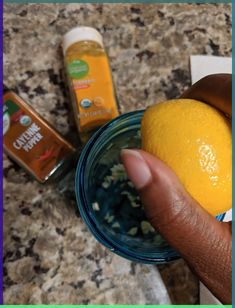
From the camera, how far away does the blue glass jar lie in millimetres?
508

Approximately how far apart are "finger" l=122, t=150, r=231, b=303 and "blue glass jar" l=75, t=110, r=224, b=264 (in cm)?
9

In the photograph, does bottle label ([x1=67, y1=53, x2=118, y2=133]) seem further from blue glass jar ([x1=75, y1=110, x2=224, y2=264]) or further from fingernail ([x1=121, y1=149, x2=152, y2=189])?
fingernail ([x1=121, y1=149, x2=152, y2=189])

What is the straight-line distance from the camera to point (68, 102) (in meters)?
0.62

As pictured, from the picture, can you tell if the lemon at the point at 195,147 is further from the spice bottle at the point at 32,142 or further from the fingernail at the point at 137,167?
the spice bottle at the point at 32,142

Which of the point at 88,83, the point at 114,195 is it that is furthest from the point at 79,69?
the point at 114,195

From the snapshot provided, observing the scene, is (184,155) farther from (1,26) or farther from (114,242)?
(1,26)

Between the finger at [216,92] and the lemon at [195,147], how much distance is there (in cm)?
2

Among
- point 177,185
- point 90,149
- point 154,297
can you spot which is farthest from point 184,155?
point 154,297

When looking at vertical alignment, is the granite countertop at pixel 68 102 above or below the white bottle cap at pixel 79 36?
below

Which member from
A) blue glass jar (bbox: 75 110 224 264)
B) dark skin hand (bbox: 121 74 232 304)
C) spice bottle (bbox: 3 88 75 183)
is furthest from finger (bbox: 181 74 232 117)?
spice bottle (bbox: 3 88 75 183)

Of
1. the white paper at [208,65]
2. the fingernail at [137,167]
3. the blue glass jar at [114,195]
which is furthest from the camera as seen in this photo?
the white paper at [208,65]

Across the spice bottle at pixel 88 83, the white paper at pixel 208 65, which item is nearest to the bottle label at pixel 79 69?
the spice bottle at pixel 88 83

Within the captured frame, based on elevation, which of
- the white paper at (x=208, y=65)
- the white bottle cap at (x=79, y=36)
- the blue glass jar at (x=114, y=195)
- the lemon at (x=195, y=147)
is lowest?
the blue glass jar at (x=114, y=195)

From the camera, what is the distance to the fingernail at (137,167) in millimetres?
357
